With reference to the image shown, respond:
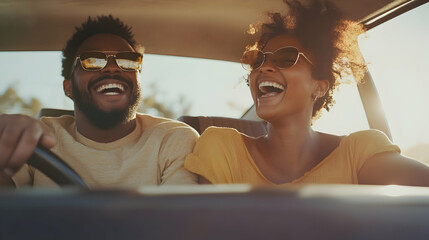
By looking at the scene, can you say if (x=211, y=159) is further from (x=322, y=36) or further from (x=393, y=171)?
(x=322, y=36)

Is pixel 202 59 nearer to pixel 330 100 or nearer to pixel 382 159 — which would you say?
pixel 330 100

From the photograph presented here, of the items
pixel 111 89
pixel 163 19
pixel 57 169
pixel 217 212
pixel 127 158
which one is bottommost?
pixel 217 212

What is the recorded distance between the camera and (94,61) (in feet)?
5.95

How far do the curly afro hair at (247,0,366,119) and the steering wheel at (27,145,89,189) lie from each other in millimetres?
1291

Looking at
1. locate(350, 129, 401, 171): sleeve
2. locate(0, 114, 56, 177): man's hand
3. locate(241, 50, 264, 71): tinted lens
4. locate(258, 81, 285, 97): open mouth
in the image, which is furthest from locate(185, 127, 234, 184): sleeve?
locate(0, 114, 56, 177): man's hand

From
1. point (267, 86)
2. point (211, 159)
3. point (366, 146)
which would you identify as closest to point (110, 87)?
point (211, 159)

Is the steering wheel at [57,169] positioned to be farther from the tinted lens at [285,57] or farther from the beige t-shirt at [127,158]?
the tinted lens at [285,57]

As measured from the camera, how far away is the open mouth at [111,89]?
180 centimetres

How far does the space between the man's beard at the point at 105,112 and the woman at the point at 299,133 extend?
32 cm

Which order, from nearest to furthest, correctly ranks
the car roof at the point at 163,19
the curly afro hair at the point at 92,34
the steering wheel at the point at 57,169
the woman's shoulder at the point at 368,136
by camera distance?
the steering wheel at the point at 57,169 < the woman's shoulder at the point at 368,136 < the curly afro hair at the point at 92,34 < the car roof at the point at 163,19

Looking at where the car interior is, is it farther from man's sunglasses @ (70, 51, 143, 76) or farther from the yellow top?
man's sunglasses @ (70, 51, 143, 76)

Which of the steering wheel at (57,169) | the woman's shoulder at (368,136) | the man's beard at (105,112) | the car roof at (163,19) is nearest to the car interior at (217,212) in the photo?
the steering wheel at (57,169)

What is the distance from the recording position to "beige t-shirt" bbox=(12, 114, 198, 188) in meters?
1.64

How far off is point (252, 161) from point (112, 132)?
1.89ft
